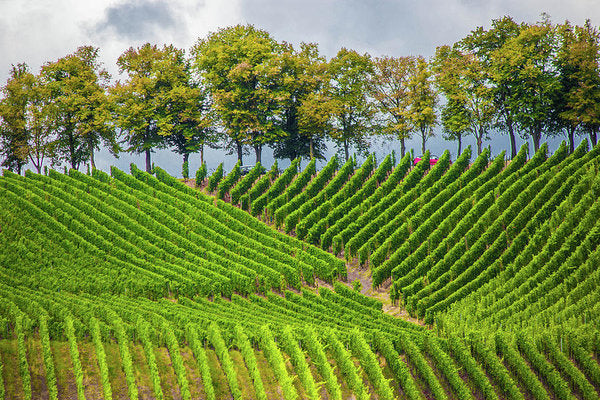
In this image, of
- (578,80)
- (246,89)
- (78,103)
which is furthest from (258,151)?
(578,80)

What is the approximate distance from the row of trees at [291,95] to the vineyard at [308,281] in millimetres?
6056

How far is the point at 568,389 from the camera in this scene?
86.8 feet

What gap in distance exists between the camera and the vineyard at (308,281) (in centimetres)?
2730

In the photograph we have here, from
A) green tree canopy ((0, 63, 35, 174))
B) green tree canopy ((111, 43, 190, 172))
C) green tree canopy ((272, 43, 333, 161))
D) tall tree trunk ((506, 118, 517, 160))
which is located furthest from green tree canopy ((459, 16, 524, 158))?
green tree canopy ((0, 63, 35, 174))

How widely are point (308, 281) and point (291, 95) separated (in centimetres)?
2155

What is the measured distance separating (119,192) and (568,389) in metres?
33.2

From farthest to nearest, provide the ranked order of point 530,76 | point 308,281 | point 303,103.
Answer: point 303,103
point 530,76
point 308,281

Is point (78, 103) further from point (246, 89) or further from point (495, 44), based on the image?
point (495, 44)

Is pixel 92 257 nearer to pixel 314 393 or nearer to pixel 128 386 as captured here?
pixel 128 386

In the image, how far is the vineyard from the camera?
89.6 feet

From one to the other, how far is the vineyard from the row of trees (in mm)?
6056

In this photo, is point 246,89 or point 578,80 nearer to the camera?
point 578,80

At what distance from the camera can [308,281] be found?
38.2 metres

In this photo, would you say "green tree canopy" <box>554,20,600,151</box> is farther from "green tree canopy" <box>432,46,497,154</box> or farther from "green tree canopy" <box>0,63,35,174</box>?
"green tree canopy" <box>0,63,35,174</box>
